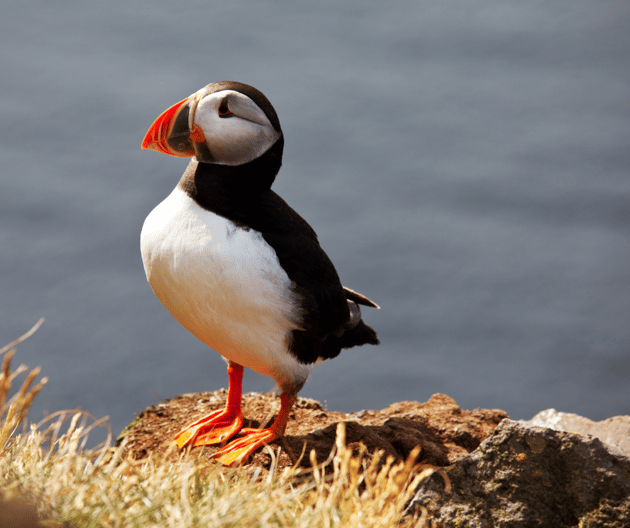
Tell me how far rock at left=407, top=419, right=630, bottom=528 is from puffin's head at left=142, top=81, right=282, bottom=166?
1.38m

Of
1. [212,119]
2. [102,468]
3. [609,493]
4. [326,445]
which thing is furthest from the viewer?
[326,445]

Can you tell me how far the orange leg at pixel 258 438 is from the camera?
2.83 metres

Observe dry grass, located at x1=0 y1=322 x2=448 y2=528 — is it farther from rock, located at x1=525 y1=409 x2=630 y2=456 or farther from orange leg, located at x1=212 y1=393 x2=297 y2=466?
rock, located at x1=525 y1=409 x2=630 y2=456

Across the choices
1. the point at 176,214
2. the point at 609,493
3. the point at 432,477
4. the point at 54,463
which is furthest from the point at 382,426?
the point at 54,463

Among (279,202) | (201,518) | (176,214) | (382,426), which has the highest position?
(279,202)

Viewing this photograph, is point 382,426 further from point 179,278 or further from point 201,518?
point 201,518

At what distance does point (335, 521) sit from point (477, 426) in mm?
1775

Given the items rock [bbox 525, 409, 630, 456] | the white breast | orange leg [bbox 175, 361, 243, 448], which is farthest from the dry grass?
rock [bbox 525, 409, 630, 456]

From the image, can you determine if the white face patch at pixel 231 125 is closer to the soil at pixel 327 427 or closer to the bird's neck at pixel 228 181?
the bird's neck at pixel 228 181

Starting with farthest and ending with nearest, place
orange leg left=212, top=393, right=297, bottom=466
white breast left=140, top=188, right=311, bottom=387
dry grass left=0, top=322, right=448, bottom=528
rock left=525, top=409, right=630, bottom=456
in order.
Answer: rock left=525, top=409, right=630, bottom=456
orange leg left=212, top=393, right=297, bottom=466
white breast left=140, top=188, right=311, bottom=387
dry grass left=0, top=322, right=448, bottom=528

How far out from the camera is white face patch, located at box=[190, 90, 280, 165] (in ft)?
8.46

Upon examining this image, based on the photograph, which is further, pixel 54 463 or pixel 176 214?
pixel 176 214

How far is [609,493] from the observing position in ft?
7.41

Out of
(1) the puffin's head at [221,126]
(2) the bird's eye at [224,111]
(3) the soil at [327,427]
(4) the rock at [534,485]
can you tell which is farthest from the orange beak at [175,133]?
(4) the rock at [534,485]
